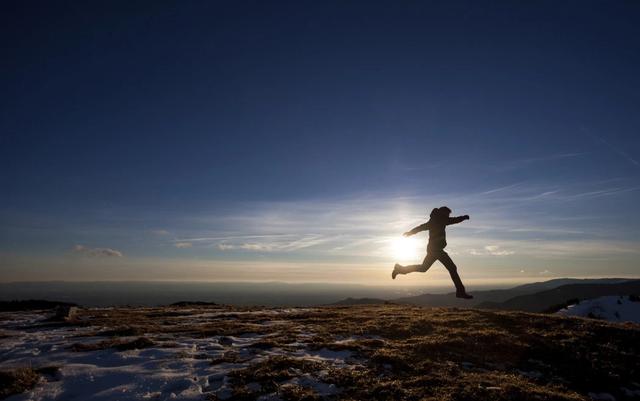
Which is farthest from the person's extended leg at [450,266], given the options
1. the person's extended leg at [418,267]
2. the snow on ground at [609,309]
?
the snow on ground at [609,309]

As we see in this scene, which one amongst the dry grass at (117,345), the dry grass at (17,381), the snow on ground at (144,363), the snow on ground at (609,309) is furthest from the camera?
the snow on ground at (609,309)

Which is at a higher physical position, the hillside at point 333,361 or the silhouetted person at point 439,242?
the silhouetted person at point 439,242

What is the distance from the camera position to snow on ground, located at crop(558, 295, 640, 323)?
25.7m

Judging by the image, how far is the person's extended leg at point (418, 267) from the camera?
16.7 m

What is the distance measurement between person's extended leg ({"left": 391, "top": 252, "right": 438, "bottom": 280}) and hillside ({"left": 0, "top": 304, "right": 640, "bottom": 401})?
90.4 inches

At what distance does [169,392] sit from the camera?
8.52 metres

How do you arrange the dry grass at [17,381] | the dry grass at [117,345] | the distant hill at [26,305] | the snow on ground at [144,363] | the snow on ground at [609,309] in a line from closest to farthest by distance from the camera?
the dry grass at [17,381] < the snow on ground at [144,363] < the dry grass at [117,345] < the distant hill at [26,305] < the snow on ground at [609,309]

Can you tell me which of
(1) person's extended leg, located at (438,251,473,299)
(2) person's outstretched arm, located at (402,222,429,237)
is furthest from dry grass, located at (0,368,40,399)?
(1) person's extended leg, located at (438,251,473,299)

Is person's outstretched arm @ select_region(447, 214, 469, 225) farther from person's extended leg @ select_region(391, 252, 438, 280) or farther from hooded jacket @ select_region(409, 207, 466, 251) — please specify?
person's extended leg @ select_region(391, 252, 438, 280)

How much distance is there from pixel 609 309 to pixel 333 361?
84.1 feet

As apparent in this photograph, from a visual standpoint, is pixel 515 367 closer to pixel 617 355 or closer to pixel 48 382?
pixel 617 355

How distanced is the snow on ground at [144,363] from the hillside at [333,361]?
3cm

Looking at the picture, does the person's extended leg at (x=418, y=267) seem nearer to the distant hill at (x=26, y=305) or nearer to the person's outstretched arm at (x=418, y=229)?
the person's outstretched arm at (x=418, y=229)

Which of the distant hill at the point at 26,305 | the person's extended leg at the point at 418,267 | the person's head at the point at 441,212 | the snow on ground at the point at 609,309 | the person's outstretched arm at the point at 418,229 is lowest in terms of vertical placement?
the snow on ground at the point at 609,309
